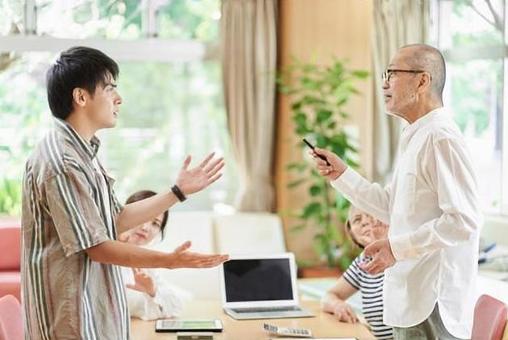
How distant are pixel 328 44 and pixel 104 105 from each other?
13.1 feet

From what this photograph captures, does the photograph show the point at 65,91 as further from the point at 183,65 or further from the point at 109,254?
the point at 183,65

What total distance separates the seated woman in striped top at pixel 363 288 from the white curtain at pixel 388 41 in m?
2.53

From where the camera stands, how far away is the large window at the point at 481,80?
541cm

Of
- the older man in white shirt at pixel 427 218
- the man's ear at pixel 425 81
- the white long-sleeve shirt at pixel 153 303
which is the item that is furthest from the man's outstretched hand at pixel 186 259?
the white long-sleeve shirt at pixel 153 303

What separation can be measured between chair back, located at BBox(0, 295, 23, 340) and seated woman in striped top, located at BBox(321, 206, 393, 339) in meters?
1.17

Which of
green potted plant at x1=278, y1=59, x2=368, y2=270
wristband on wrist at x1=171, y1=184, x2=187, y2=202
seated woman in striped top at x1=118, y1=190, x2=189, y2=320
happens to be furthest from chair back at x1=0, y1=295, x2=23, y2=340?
green potted plant at x1=278, y1=59, x2=368, y2=270

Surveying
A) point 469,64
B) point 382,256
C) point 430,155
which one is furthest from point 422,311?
point 469,64

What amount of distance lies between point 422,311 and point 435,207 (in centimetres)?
31

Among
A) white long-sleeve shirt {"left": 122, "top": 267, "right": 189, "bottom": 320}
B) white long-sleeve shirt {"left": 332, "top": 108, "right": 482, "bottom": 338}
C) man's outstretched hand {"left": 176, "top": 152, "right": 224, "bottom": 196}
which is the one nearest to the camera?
white long-sleeve shirt {"left": 332, "top": 108, "right": 482, "bottom": 338}

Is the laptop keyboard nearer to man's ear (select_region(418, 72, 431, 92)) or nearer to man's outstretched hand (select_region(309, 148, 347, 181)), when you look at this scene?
man's outstretched hand (select_region(309, 148, 347, 181))

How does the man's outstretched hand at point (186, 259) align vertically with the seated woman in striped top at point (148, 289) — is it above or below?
above

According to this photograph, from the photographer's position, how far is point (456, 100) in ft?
19.3

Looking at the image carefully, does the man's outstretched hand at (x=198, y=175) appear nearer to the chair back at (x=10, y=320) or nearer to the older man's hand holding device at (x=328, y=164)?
the older man's hand holding device at (x=328, y=164)

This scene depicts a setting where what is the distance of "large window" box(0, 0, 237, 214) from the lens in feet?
19.8
